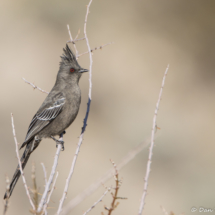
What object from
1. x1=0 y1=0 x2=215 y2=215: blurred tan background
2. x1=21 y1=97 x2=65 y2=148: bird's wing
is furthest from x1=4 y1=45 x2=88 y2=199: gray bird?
x1=0 y1=0 x2=215 y2=215: blurred tan background

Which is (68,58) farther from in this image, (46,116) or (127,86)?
(127,86)

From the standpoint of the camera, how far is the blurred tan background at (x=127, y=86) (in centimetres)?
1223

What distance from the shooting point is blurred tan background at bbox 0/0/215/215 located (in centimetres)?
1223

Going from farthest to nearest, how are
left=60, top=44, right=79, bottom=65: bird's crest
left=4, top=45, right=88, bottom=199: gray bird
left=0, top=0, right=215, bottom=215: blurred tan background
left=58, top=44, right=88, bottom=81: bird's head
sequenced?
left=0, top=0, right=215, bottom=215: blurred tan background < left=58, top=44, right=88, bottom=81: bird's head < left=60, top=44, right=79, bottom=65: bird's crest < left=4, top=45, right=88, bottom=199: gray bird

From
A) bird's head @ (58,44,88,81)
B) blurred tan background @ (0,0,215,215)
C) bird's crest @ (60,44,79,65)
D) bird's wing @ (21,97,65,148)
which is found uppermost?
blurred tan background @ (0,0,215,215)

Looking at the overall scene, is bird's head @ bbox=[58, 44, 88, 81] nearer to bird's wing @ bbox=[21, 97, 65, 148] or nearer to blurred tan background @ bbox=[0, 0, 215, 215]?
bird's wing @ bbox=[21, 97, 65, 148]

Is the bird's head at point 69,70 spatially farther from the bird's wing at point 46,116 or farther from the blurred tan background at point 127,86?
the blurred tan background at point 127,86

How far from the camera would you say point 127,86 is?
13.8m

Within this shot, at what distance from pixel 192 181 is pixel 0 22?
11.3 metres

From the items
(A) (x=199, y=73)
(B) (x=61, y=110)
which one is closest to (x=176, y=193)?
(A) (x=199, y=73)

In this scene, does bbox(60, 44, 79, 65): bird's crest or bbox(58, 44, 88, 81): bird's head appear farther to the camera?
bbox(58, 44, 88, 81): bird's head

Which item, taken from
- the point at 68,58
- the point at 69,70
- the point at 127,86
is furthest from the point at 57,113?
the point at 127,86

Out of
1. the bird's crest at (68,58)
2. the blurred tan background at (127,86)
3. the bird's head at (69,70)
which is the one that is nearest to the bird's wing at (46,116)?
the bird's head at (69,70)

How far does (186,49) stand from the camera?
47.7 feet
